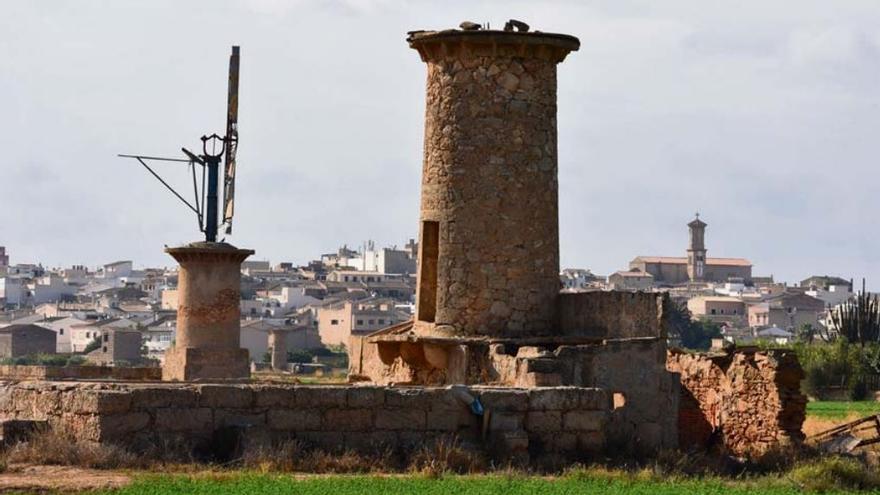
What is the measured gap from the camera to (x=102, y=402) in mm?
16391

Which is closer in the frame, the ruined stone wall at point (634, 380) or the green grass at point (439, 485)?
the green grass at point (439, 485)

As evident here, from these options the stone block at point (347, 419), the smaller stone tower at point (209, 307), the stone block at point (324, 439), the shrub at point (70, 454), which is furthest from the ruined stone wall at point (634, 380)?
the smaller stone tower at point (209, 307)

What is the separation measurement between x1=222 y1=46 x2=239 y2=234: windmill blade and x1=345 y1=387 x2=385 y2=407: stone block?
17.4 m

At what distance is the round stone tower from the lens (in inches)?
867

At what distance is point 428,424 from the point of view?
17156 mm

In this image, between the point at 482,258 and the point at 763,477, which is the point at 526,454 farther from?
the point at 482,258

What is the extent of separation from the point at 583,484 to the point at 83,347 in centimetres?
10876

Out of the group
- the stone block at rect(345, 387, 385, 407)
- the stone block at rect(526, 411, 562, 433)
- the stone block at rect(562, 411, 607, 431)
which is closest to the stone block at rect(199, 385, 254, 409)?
the stone block at rect(345, 387, 385, 407)

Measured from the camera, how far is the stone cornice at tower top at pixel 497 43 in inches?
865

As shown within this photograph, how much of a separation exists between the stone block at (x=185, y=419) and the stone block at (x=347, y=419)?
100cm

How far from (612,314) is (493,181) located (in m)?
1.98

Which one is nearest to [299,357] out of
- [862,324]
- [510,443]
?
[862,324]

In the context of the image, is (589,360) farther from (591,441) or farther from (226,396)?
(226,396)

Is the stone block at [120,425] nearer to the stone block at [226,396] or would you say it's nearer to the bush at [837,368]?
the stone block at [226,396]
